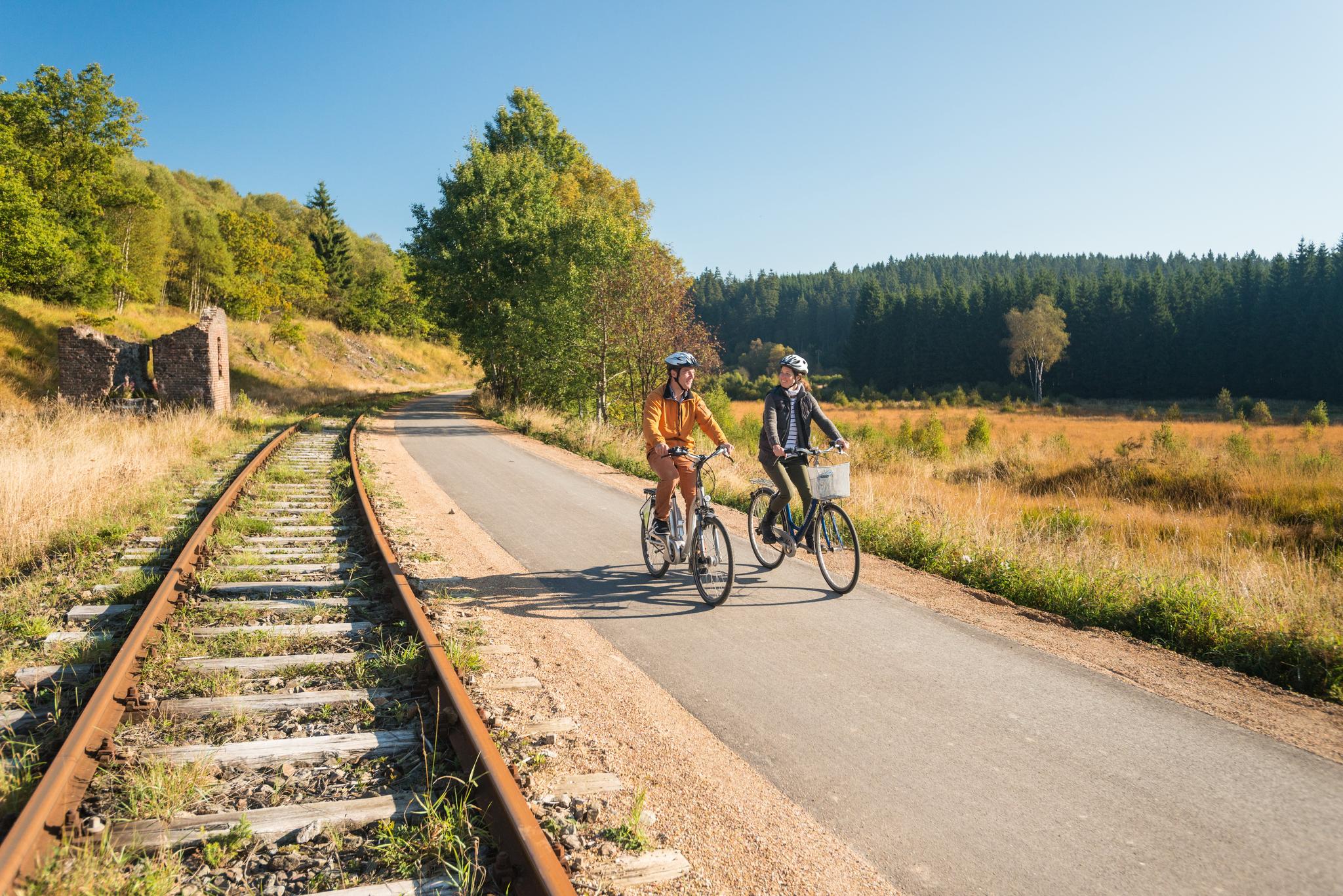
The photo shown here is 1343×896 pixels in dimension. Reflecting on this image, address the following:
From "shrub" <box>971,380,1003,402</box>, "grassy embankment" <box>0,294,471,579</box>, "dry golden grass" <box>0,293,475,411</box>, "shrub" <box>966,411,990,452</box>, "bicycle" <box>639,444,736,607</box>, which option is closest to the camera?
"bicycle" <box>639,444,736,607</box>

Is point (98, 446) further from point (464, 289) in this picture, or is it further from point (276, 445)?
point (464, 289)

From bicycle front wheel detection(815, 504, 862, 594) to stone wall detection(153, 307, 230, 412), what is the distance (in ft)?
64.8

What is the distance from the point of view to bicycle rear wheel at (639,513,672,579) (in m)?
7.11

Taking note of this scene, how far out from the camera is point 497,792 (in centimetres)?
304

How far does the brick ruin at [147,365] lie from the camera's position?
1989cm

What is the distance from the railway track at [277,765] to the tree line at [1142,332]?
54.0 metres

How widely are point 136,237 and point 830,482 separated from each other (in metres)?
54.3

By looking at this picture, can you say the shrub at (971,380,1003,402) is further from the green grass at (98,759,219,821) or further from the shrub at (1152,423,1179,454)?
the green grass at (98,759,219,821)

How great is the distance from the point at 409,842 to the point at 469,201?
29.5 metres

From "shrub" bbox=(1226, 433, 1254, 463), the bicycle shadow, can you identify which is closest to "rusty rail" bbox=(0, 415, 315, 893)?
the bicycle shadow

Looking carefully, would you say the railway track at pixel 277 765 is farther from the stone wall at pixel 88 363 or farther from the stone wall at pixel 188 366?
the stone wall at pixel 88 363

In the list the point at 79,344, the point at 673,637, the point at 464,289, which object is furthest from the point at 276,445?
the point at 464,289

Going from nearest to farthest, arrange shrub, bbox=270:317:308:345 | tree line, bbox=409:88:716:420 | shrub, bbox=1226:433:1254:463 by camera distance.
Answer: shrub, bbox=1226:433:1254:463
tree line, bbox=409:88:716:420
shrub, bbox=270:317:308:345

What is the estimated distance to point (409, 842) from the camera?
284cm
